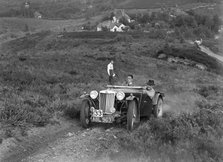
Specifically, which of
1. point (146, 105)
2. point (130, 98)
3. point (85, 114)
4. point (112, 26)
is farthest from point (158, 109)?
point (112, 26)

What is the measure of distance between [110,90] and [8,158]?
4616mm

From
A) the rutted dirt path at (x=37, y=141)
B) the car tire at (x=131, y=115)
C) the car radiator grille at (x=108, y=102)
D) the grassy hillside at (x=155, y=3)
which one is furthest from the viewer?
the grassy hillside at (x=155, y=3)

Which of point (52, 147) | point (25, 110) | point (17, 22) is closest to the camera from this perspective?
point (52, 147)

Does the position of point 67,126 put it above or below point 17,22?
above

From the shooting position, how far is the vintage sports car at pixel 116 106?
499 inches

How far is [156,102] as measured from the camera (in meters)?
14.2

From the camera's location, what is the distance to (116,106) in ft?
43.3

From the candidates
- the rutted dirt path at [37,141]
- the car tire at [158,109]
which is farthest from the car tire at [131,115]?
the car tire at [158,109]

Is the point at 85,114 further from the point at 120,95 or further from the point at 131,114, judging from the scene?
the point at 131,114

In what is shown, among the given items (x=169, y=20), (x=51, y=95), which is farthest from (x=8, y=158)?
(x=169, y=20)

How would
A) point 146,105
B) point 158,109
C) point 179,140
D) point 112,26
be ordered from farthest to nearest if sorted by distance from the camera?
point 112,26 < point 158,109 < point 146,105 < point 179,140

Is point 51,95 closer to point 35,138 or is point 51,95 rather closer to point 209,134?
point 35,138

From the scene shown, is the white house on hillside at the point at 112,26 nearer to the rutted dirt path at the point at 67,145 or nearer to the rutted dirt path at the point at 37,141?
the rutted dirt path at the point at 37,141

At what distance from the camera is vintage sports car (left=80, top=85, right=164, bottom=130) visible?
12.7 meters
